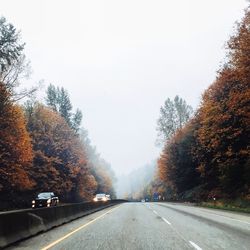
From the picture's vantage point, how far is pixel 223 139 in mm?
48500

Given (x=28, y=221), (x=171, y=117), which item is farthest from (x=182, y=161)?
(x=28, y=221)

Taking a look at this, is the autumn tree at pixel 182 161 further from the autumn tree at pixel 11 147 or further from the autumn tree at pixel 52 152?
the autumn tree at pixel 11 147

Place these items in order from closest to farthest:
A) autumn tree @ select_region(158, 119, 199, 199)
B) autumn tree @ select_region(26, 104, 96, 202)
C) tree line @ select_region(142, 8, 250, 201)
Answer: tree line @ select_region(142, 8, 250, 201) < autumn tree @ select_region(26, 104, 96, 202) < autumn tree @ select_region(158, 119, 199, 199)

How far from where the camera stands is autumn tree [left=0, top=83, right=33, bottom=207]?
44.7 m

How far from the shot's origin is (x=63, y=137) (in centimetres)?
7106

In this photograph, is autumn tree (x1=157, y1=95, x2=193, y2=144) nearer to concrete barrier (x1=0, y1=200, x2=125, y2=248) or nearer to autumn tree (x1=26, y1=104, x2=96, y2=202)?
autumn tree (x1=26, y1=104, x2=96, y2=202)

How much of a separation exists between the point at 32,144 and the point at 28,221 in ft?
158

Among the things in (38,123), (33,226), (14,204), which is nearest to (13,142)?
(14,204)

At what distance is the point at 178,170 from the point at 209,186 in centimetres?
1277

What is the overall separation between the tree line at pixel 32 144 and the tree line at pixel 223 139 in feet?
56.2

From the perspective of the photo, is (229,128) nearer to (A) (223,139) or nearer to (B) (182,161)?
(A) (223,139)

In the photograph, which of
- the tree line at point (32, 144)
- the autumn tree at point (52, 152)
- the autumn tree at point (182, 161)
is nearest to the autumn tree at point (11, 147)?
the tree line at point (32, 144)

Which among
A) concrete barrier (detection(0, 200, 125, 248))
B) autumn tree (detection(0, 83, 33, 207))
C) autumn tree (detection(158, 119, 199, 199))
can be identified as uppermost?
autumn tree (detection(158, 119, 199, 199))

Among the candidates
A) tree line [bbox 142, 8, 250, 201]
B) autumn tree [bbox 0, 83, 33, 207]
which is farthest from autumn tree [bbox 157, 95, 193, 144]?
autumn tree [bbox 0, 83, 33, 207]
